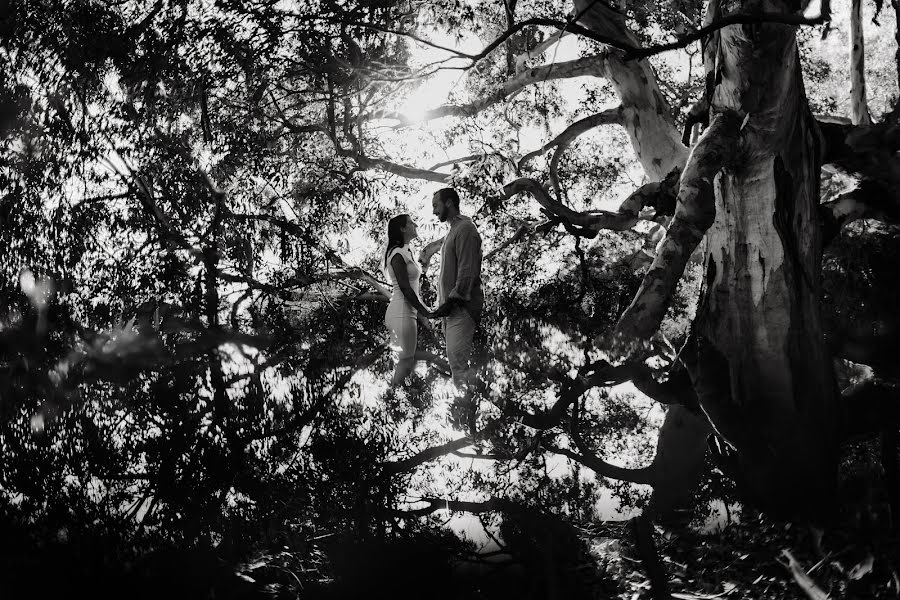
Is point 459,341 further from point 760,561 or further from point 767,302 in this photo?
point 760,561

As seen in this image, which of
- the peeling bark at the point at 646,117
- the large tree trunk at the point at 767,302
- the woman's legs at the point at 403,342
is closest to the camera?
the large tree trunk at the point at 767,302

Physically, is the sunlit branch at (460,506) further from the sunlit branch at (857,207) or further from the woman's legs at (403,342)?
the sunlit branch at (857,207)

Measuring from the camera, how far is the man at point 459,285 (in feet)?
13.5

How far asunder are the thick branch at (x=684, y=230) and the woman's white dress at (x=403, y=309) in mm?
1425

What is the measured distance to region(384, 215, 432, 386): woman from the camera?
169 inches

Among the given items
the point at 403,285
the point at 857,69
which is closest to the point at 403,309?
the point at 403,285

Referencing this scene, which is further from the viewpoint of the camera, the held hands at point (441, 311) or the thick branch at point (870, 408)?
the held hands at point (441, 311)

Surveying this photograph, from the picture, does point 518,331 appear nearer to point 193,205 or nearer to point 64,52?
point 193,205

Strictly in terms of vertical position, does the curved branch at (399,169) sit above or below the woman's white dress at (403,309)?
above

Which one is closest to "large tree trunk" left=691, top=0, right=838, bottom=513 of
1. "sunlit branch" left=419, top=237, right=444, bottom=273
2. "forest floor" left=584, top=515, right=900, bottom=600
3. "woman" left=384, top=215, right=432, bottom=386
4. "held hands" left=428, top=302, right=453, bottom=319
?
"forest floor" left=584, top=515, right=900, bottom=600

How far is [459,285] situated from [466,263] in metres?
0.14

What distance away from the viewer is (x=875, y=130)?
4.28 metres

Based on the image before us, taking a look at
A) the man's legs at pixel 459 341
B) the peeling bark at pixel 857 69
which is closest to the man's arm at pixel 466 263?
the man's legs at pixel 459 341

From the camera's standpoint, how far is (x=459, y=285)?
4105mm
